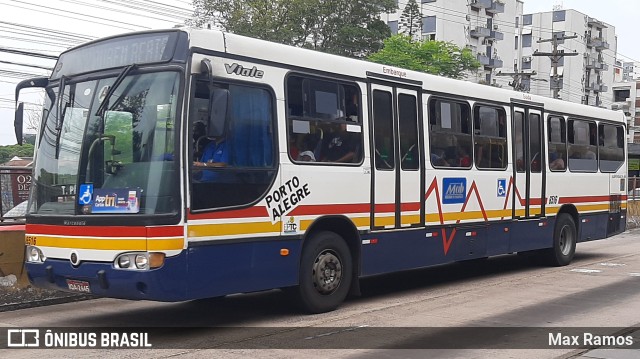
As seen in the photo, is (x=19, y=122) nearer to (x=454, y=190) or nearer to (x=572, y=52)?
(x=454, y=190)

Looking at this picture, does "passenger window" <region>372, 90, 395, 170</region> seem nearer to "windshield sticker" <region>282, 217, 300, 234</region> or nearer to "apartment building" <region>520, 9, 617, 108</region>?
"windshield sticker" <region>282, 217, 300, 234</region>

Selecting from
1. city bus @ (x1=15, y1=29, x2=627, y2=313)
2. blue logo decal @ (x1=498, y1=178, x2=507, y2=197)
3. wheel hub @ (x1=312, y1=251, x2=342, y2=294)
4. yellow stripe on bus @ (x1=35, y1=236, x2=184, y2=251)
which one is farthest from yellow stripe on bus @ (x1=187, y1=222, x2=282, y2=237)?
blue logo decal @ (x1=498, y1=178, x2=507, y2=197)

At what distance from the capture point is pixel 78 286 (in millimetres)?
8312

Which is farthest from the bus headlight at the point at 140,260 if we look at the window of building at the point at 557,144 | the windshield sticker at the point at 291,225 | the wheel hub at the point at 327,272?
the window of building at the point at 557,144

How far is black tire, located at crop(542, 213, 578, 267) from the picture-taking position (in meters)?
15.3

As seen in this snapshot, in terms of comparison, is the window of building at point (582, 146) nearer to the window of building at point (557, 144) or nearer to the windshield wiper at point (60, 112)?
the window of building at point (557, 144)

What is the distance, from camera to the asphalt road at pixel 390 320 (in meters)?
7.79

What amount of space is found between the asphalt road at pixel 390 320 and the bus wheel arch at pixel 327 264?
0.24m

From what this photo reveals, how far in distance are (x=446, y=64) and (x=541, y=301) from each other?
41.3m

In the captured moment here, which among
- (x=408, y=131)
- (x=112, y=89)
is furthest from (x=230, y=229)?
(x=408, y=131)

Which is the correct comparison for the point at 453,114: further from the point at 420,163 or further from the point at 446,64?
the point at 446,64

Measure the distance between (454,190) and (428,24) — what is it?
59582mm

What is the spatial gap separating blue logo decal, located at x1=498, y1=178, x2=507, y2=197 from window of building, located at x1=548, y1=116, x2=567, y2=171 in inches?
74.9

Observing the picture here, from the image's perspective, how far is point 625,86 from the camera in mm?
105812
